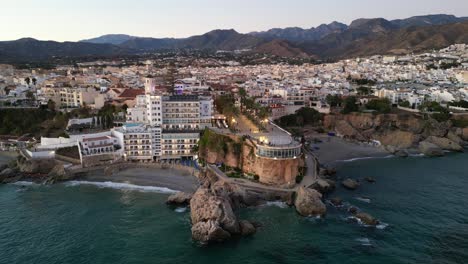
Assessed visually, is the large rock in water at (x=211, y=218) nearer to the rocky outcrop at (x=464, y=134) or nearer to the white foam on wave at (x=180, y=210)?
the white foam on wave at (x=180, y=210)

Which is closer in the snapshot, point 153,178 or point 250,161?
point 250,161

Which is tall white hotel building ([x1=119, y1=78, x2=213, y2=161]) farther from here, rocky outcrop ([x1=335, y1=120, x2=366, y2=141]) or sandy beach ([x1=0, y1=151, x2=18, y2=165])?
rocky outcrop ([x1=335, y1=120, x2=366, y2=141])

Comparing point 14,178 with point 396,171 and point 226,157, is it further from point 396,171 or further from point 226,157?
point 396,171

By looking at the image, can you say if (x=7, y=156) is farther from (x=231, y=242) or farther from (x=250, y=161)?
(x=231, y=242)

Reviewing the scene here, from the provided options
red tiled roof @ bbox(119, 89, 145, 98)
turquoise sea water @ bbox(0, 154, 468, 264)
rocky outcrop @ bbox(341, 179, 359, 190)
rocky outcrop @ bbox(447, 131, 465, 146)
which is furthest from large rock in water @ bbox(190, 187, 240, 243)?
rocky outcrop @ bbox(447, 131, 465, 146)

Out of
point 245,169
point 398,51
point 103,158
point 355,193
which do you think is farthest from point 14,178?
point 398,51

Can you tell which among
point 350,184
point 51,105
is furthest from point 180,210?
point 51,105

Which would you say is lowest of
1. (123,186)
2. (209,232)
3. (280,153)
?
(123,186)
